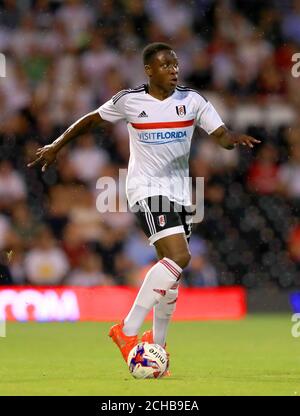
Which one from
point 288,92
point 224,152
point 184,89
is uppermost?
point 288,92

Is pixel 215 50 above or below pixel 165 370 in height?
above

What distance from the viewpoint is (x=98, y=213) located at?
14.6 meters

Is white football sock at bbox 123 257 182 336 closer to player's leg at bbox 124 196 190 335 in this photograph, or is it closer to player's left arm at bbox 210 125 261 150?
player's leg at bbox 124 196 190 335

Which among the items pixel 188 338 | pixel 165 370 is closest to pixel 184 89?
pixel 165 370

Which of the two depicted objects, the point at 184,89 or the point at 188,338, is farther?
the point at 188,338

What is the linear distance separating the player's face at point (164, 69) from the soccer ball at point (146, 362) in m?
1.90

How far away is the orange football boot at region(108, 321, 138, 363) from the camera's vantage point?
25.5 feet

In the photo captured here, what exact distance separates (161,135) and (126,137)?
7.04 m

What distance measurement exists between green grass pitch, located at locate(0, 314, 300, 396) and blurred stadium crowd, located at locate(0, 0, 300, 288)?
1.15 m

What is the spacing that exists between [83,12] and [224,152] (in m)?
3.26

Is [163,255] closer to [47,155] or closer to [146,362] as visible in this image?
[146,362]

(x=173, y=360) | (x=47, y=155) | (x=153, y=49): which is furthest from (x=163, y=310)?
(x=153, y=49)
